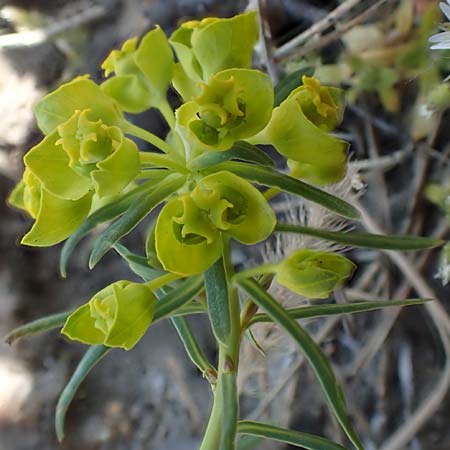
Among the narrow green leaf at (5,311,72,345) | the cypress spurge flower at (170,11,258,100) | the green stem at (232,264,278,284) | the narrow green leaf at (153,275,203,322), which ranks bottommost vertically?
the green stem at (232,264,278,284)

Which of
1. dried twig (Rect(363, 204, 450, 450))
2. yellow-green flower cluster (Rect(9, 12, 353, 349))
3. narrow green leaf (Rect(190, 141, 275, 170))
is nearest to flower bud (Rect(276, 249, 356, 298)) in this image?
yellow-green flower cluster (Rect(9, 12, 353, 349))

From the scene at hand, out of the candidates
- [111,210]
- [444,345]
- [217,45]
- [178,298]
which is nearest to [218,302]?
[178,298]

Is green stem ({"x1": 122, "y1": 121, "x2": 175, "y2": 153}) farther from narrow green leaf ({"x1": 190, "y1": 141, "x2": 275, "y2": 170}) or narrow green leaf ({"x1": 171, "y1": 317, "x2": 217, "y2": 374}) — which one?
narrow green leaf ({"x1": 171, "y1": 317, "x2": 217, "y2": 374})

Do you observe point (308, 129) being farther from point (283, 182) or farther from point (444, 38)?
point (444, 38)

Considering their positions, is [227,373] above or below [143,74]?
below

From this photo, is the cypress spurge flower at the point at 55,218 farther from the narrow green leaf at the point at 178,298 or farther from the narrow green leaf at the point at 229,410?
the narrow green leaf at the point at 229,410

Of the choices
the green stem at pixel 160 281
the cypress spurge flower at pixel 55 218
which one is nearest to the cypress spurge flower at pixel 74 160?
the cypress spurge flower at pixel 55 218
